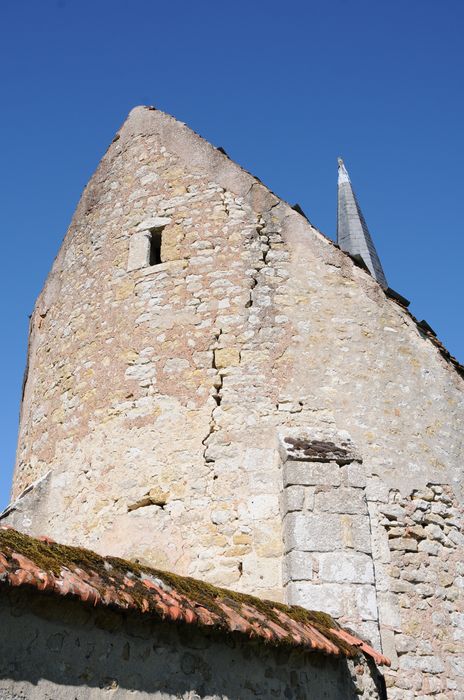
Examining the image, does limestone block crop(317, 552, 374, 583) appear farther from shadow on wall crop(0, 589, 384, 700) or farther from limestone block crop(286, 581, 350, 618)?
shadow on wall crop(0, 589, 384, 700)

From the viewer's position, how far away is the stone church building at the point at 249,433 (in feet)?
19.9

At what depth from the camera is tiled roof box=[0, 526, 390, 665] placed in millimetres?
3471

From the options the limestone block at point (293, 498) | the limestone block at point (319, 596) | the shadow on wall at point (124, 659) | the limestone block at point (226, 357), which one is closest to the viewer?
the shadow on wall at point (124, 659)

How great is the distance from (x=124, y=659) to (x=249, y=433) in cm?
350

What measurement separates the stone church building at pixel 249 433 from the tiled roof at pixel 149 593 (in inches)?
1.3

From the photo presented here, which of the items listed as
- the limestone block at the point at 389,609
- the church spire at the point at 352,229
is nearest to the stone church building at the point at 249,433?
the limestone block at the point at 389,609

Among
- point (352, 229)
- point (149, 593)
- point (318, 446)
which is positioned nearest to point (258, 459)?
point (318, 446)

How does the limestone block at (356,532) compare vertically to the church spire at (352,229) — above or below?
below

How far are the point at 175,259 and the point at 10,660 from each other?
5547mm

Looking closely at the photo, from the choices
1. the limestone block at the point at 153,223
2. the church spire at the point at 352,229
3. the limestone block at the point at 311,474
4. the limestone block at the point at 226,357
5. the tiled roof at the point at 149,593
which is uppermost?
the church spire at the point at 352,229

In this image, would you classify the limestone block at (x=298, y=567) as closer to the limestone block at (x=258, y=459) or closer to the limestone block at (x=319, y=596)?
the limestone block at (x=319, y=596)

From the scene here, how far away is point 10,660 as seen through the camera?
10.6 feet

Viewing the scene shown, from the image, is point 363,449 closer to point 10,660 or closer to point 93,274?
point 93,274

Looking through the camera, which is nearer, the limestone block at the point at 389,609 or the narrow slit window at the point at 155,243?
the limestone block at the point at 389,609
